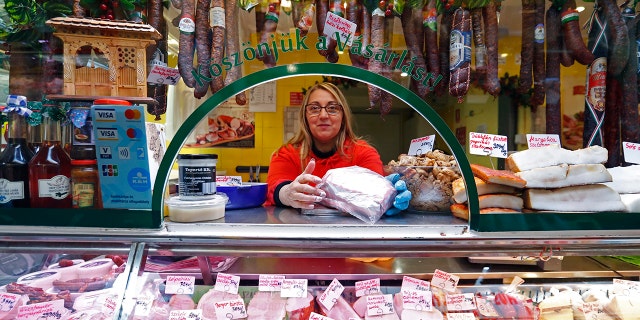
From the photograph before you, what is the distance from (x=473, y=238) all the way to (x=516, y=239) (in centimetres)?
16

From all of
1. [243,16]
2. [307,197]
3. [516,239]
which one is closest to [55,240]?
[307,197]

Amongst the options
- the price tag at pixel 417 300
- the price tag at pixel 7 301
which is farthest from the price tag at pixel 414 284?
the price tag at pixel 7 301

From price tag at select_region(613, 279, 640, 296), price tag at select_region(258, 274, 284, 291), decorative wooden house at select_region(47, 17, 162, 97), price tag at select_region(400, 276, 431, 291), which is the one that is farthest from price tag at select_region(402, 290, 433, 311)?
decorative wooden house at select_region(47, 17, 162, 97)

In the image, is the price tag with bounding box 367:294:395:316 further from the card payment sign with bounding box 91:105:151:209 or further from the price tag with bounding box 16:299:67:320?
the price tag with bounding box 16:299:67:320

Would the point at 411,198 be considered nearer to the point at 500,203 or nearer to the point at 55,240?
the point at 500,203

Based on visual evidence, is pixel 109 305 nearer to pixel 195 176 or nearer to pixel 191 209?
pixel 191 209

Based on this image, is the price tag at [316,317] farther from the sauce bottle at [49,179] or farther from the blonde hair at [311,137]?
the blonde hair at [311,137]

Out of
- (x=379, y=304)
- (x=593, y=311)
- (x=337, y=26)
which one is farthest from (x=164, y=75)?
(x=593, y=311)

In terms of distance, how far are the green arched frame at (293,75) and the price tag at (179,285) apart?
1.08ft

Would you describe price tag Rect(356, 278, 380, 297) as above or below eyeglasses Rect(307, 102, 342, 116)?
below

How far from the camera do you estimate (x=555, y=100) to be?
302cm

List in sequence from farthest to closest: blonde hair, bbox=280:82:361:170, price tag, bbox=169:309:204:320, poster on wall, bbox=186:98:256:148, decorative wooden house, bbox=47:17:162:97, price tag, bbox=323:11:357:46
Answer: poster on wall, bbox=186:98:256:148 < blonde hair, bbox=280:82:361:170 < price tag, bbox=323:11:357:46 < decorative wooden house, bbox=47:17:162:97 < price tag, bbox=169:309:204:320

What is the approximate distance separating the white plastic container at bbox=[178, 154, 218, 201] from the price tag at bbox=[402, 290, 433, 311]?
0.85 m

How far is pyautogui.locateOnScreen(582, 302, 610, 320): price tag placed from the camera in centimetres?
146
